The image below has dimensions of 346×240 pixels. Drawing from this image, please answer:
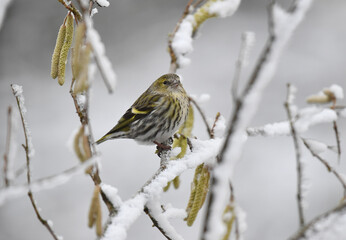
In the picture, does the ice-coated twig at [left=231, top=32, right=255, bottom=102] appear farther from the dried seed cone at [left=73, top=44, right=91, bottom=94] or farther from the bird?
the bird

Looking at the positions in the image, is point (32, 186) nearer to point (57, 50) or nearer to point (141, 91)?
point (57, 50)

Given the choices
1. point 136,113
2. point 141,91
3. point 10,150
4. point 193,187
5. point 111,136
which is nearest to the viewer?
point 10,150

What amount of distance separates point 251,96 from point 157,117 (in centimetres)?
180

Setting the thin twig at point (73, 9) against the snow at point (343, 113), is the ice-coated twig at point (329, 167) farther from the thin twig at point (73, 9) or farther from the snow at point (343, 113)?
the thin twig at point (73, 9)

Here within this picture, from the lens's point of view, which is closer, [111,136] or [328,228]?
[328,228]

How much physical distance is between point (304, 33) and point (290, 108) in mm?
5407

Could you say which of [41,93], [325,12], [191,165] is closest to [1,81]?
[41,93]

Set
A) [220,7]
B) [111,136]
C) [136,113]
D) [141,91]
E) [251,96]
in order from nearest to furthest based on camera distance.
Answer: [251,96] → [220,7] → [111,136] → [136,113] → [141,91]

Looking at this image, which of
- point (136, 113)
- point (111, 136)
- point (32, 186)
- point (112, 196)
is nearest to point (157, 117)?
point (136, 113)

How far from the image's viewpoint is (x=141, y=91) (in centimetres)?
492

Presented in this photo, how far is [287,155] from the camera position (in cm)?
450

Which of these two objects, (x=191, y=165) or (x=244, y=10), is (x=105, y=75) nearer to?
(x=191, y=165)

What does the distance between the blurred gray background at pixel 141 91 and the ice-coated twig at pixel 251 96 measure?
310 cm

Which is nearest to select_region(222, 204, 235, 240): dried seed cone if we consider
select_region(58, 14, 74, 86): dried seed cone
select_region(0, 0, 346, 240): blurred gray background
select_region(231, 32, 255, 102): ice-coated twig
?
select_region(231, 32, 255, 102): ice-coated twig
